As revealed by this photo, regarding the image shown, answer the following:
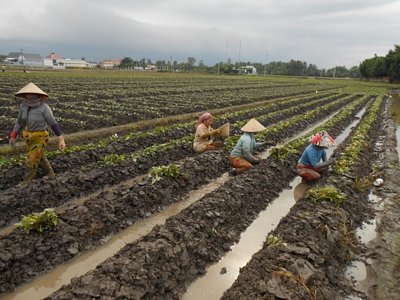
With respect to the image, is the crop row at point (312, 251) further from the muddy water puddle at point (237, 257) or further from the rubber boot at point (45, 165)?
the rubber boot at point (45, 165)

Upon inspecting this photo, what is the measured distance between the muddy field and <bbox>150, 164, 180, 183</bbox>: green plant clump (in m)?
0.13

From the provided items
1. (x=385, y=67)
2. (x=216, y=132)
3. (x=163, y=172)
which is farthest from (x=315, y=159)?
(x=385, y=67)

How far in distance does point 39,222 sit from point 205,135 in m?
5.84

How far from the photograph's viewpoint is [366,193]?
28.1ft

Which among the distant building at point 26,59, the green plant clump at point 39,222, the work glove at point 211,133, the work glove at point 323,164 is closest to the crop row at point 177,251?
the green plant clump at point 39,222

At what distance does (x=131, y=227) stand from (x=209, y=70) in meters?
101

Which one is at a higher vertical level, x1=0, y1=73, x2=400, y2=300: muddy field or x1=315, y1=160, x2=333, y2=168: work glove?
x1=315, y1=160, x2=333, y2=168: work glove

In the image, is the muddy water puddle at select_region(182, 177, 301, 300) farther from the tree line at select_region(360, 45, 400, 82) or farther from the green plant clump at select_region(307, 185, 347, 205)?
the tree line at select_region(360, 45, 400, 82)

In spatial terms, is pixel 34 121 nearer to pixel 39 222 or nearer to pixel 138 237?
pixel 39 222

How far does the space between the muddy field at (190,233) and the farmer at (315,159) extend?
0.36 metres

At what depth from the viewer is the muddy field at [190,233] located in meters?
4.48

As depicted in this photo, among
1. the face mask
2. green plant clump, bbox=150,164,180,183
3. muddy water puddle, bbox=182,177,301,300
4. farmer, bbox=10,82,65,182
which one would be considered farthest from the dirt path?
the face mask

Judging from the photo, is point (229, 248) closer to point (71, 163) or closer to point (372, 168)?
point (71, 163)

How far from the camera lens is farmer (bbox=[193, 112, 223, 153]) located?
33.2 feet
